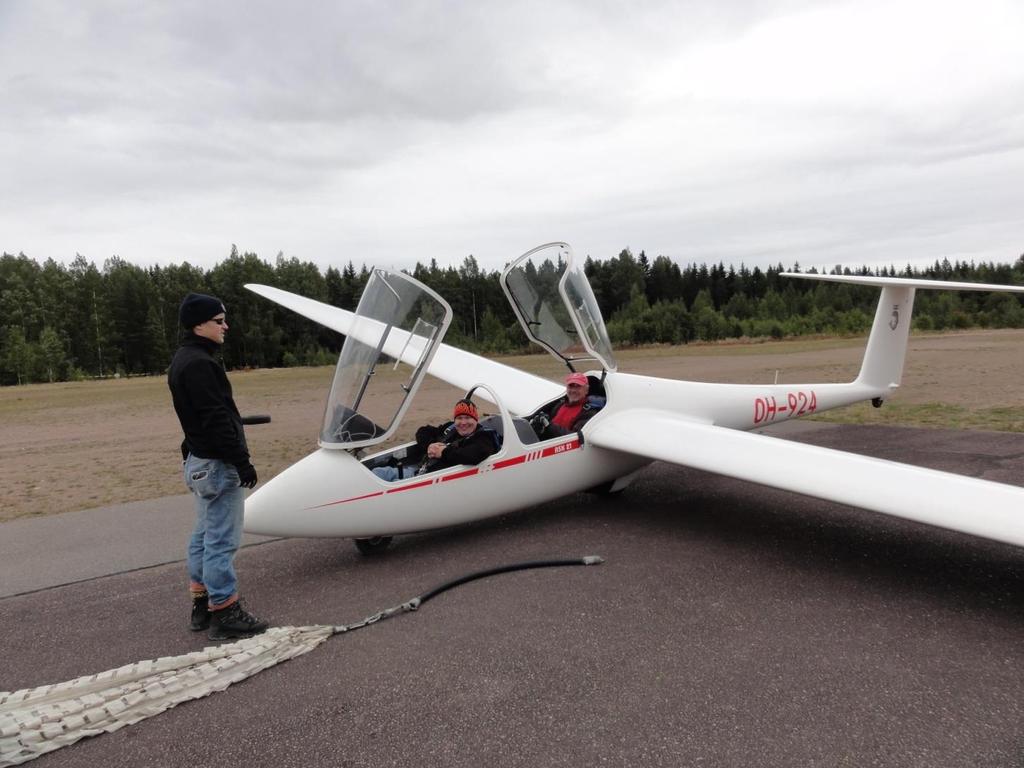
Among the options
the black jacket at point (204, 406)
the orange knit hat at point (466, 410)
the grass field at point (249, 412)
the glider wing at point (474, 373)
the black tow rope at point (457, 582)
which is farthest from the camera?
the grass field at point (249, 412)

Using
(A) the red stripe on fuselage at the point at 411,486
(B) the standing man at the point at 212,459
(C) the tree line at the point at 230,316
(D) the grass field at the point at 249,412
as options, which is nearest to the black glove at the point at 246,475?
(B) the standing man at the point at 212,459

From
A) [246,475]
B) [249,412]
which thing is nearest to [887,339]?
[246,475]

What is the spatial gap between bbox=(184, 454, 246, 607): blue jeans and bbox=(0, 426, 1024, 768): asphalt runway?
16.0 inches

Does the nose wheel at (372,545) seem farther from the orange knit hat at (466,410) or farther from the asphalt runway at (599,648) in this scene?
the orange knit hat at (466,410)

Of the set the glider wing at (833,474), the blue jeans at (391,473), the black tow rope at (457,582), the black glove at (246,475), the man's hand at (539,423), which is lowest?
the black tow rope at (457,582)

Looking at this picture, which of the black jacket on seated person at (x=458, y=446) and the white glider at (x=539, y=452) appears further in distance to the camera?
the black jacket on seated person at (x=458, y=446)

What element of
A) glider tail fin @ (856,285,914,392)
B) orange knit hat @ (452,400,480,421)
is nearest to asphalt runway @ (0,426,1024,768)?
orange knit hat @ (452,400,480,421)

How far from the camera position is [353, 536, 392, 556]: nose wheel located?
5047 millimetres

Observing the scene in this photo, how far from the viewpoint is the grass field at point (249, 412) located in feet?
27.3

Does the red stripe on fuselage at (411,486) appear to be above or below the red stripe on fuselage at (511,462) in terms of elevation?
below

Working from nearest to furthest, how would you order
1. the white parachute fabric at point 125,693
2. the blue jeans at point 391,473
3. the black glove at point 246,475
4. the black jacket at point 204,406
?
the white parachute fabric at point 125,693 < the black jacket at point 204,406 < the black glove at point 246,475 < the blue jeans at point 391,473

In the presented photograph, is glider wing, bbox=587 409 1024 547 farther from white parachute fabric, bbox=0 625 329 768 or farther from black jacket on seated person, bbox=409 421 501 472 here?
white parachute fabric, bbox=0 625 329 768

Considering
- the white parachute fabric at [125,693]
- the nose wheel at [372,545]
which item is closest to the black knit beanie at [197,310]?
the white parachute fabric at [125,693]

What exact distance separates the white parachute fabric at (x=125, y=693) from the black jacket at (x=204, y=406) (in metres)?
1.09
